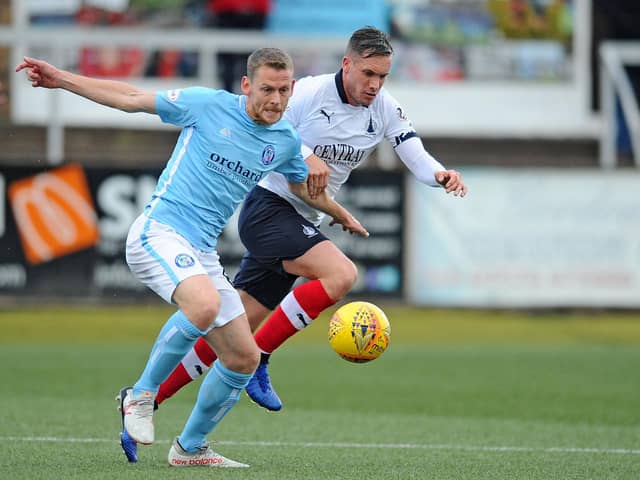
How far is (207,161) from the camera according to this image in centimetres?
770

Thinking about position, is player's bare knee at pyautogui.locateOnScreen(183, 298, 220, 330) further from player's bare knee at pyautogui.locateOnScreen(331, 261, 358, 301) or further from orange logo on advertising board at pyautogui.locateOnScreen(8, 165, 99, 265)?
orange logo on advertising board at pyautogui.locateOnScreen(8, 165, 99, 265)

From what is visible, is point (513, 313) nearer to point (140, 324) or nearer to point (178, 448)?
point (140, 324)

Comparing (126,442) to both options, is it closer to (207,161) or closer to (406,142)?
(207,161)

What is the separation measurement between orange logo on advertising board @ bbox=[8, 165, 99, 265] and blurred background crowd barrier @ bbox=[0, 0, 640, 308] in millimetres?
19

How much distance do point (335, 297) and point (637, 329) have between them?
11.2m

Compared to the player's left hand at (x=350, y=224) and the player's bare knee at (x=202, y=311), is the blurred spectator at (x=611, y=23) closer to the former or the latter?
the player's left hand at (x=350, y=224)

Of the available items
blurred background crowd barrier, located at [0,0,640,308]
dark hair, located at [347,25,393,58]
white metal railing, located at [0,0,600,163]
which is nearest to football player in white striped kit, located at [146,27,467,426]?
dark hair, located at [347,25,393,58]

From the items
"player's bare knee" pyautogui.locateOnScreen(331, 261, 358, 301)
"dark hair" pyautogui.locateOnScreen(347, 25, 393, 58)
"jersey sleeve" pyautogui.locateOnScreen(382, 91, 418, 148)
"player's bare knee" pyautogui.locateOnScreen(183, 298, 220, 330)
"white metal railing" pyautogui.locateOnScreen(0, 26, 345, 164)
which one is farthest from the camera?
"white metal railing" pyautogui.locateOnScreen(0, 26, 345, 164)

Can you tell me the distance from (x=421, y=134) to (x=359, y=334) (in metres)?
14.9

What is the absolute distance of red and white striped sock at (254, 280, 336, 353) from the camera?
8.83m

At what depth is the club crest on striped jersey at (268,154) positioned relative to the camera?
7852 millimetres

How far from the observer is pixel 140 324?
18.2 metres

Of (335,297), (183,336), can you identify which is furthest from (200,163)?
(335,297)

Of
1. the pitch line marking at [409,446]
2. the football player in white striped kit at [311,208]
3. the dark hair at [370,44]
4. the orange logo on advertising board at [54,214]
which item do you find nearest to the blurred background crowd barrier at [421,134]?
the orange logo on advertising board at [54,214]
